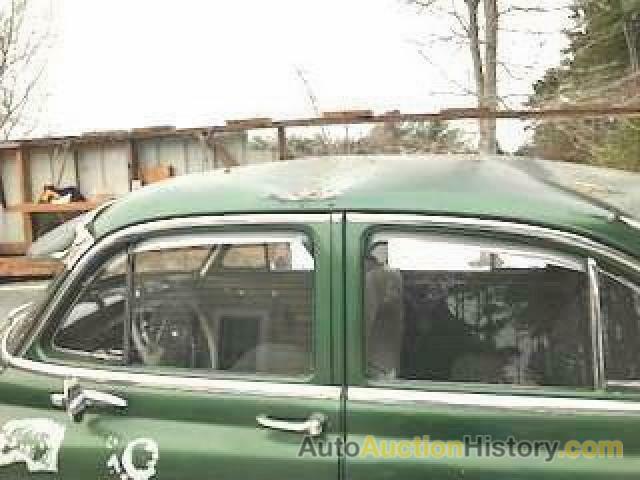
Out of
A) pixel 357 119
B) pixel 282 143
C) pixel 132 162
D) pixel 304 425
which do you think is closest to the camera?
pixel 304 425

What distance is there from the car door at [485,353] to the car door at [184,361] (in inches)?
4.6

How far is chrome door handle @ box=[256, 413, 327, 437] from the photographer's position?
85.3 inches

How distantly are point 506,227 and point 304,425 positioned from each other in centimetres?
73

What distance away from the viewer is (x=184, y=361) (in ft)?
7.98

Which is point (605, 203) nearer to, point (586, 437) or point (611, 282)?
point (611, 282)

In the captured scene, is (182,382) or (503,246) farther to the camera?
(182,382)

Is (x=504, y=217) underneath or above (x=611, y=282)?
above

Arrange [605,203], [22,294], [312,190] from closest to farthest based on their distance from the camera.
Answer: [605,203] → [312,190] → [22,294]

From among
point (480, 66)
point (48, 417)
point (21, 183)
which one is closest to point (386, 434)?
point (48, 417)

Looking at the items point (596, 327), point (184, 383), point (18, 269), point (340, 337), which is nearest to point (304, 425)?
point (340, 337)

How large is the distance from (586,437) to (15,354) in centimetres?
170

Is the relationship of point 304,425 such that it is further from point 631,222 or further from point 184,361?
point 631,222

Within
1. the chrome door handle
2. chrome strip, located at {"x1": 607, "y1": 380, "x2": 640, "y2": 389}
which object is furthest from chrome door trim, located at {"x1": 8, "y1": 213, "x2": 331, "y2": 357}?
chrome strip, located at {"x1": 607, "y1": 380, "x2": 640, "y2": 389}

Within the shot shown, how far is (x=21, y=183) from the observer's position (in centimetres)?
1023
